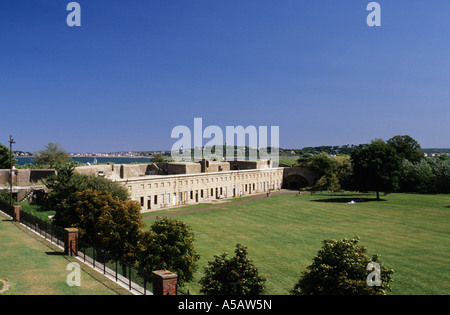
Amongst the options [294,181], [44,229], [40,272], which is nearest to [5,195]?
[44,229]

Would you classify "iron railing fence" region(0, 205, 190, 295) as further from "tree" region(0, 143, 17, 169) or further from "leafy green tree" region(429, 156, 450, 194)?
"leafy green tree" region(429, 156, 450, 194)

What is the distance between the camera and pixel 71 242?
2142 centimetres

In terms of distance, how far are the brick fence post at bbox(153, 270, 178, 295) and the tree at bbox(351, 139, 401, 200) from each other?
195 feet

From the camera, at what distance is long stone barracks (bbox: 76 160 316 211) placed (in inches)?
2162

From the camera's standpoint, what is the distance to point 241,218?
4747cm

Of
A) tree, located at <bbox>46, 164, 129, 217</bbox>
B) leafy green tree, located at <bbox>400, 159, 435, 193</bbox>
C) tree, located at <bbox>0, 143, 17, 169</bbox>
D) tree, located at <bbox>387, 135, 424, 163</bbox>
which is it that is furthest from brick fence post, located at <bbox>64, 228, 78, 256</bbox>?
tree, located at <bbox>387, 135, 424, 163</bbox>

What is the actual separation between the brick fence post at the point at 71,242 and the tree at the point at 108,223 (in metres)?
1.33

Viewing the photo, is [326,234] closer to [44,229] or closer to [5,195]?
[44,229]

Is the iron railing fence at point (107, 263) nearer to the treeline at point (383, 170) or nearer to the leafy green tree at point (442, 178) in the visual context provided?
the treeline at point (383, 170)

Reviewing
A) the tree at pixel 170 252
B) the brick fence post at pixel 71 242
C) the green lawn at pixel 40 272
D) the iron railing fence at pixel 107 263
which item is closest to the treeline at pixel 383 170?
the tree at pixel 170 252
